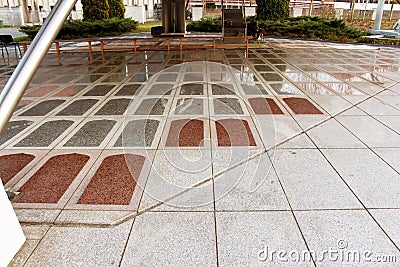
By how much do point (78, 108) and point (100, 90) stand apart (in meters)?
1.22

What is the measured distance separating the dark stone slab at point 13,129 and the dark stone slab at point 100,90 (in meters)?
1.69

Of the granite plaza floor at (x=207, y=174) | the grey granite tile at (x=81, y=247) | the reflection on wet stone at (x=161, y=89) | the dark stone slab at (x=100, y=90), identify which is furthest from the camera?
the dark stone slab at (x=100, y=90)

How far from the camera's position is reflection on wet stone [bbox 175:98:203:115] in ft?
16.1

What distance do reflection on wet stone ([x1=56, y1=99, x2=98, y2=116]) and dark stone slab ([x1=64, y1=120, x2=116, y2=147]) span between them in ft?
1.99

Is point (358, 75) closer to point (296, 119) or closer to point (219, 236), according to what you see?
point (296, 119)

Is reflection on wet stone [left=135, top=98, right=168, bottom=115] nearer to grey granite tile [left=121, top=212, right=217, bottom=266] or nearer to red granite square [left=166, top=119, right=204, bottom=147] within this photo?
red granite square [left=166, top=119, right=204, bottom=147]

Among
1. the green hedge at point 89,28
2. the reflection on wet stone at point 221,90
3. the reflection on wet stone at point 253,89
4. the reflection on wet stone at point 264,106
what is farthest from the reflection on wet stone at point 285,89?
the green hedge at point 89,28

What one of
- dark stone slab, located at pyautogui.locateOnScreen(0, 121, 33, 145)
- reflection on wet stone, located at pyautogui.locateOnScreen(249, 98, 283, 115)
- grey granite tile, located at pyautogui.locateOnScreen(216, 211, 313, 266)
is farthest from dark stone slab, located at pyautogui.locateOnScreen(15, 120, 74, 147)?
reflection on wet stone, located at pyautogui.locateOnScreen(249, 98, 283, 115)

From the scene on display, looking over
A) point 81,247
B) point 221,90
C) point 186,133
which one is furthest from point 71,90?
point 81,247

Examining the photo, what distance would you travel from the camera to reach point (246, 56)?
33.2ft

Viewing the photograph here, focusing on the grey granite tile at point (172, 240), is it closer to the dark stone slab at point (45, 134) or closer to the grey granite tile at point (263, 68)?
the dark stone slab at point (45, 134)

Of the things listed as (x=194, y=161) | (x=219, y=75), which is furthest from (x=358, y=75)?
(x=194, y=161)

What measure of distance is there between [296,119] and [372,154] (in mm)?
1277

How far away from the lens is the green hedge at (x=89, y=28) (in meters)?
15.7
